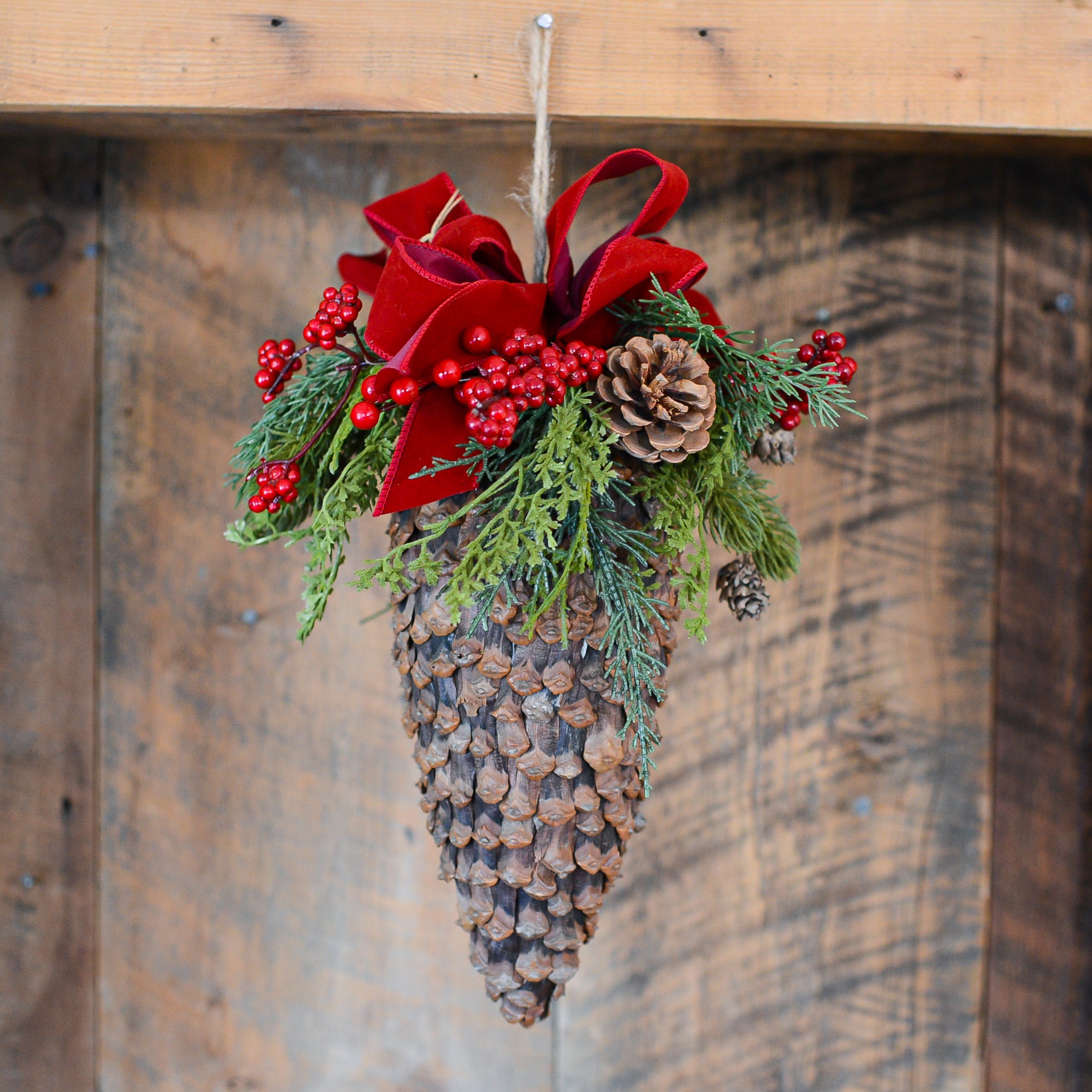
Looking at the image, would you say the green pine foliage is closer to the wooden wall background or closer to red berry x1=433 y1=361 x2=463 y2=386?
red berry x1=433 y1=361 x2=463 y2=386

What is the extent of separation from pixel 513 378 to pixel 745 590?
200 millimetres

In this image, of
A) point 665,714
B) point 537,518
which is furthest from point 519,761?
point 665,714

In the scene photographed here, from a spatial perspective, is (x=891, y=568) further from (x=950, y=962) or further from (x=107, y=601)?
(x=107, y=601)

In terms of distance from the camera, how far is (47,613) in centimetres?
77

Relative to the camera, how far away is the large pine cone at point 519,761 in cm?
43

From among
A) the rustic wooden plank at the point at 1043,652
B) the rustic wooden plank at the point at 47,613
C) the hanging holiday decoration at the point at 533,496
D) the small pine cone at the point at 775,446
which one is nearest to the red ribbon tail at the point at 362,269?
the hanging holiday decoration at the point at 533,496

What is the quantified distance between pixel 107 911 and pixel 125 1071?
0.16m

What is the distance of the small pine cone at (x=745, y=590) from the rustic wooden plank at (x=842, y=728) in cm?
27

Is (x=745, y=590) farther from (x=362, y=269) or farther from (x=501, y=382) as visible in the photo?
(x=362, y=269)

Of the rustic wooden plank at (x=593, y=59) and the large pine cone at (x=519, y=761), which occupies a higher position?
the rustic wooden plank at (x=593, y=59)

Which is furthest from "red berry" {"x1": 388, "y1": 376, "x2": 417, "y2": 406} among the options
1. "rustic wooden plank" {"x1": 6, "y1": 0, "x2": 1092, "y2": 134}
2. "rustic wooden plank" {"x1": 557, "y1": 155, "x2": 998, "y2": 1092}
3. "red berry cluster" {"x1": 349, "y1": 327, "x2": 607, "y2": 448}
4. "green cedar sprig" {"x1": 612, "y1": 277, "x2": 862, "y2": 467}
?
"rustic wooden plank" {"x1": 557, "y1": 155, "x2": 998, "y2": 1092}

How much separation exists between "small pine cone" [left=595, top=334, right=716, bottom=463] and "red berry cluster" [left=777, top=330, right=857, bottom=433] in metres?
0.07

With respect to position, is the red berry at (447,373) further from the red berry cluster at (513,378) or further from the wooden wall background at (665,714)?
the wooden wall background at (665,714)

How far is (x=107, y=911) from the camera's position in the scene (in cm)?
80
